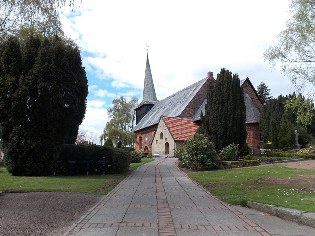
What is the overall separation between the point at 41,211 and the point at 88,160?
13.0 meters

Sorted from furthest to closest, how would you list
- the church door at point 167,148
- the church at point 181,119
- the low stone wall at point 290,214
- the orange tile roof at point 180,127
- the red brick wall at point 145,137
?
the red brick wall at point 145,137 < the church door at point 167,148 < the church at point 181,119 < the orange tile roof at point 180,127 < the low stone wall at point 290,214

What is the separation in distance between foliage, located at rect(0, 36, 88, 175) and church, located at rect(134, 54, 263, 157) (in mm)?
23627

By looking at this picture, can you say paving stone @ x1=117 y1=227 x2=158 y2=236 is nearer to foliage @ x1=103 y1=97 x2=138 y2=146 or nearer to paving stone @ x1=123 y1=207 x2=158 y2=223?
paving stone @ x1=123 y1=207 x2=158 y2=223

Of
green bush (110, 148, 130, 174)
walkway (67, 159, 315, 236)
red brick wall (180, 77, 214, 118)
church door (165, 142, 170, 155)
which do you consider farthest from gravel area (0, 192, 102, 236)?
red brick wall (180, 77, 214, 118)

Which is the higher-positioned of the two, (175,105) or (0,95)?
(175,105)

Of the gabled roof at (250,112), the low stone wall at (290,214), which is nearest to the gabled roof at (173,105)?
the gabled roof at (250,112)

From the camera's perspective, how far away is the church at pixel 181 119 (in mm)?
50219

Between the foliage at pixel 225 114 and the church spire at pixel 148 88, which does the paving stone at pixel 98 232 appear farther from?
the church spire at pixel 148 88

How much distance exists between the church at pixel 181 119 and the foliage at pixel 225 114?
9.01 metres

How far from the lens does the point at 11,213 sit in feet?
29.4

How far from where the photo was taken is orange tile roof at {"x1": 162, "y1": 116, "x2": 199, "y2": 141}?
161ft

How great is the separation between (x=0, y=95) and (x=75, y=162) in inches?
216

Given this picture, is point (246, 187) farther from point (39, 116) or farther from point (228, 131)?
point (228, 131)

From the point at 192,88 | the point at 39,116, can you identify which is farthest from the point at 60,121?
the point at 192,88
